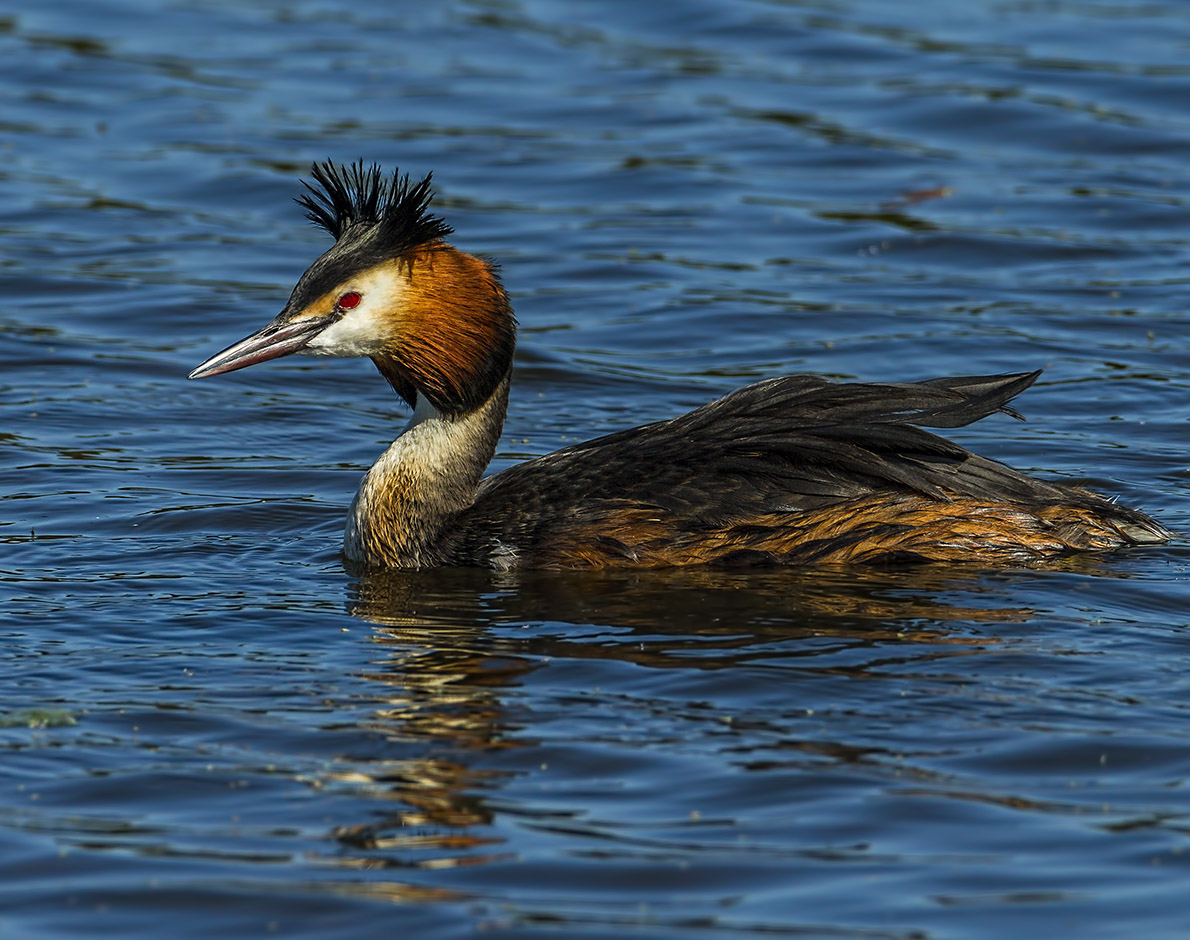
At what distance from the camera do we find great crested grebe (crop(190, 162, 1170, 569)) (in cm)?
905

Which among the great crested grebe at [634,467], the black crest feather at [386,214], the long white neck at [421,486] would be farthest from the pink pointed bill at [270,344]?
the long white neck at [421,486]

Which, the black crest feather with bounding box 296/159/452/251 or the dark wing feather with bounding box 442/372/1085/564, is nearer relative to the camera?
the dark wing feather with bounding box 442/372/1085/564

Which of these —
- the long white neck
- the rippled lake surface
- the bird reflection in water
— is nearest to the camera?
Answer: the rippled lake surface

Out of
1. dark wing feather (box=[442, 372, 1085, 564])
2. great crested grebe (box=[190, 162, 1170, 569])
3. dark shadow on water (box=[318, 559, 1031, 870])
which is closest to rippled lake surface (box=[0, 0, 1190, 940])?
dark shadow on water (box=[318, 559, 1031, 870])

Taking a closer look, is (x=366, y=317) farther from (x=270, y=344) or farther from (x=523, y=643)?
(x=523, y=643)

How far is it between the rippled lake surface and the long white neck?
7.9 inches

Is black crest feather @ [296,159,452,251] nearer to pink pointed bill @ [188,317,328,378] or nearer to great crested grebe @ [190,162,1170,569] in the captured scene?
great crested grebe @ [190,162,1170,569]

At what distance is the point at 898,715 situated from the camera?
7.30m

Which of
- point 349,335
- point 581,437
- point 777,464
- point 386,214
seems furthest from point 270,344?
point 581,437

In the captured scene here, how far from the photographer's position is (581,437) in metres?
11.7

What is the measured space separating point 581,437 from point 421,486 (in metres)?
2.23

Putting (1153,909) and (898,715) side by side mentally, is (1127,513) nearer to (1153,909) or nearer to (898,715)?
(898,715)

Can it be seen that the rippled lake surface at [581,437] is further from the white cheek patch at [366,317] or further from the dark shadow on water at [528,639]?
the white cheek patch at [366,317]

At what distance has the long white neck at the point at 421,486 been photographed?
9.55 meters
